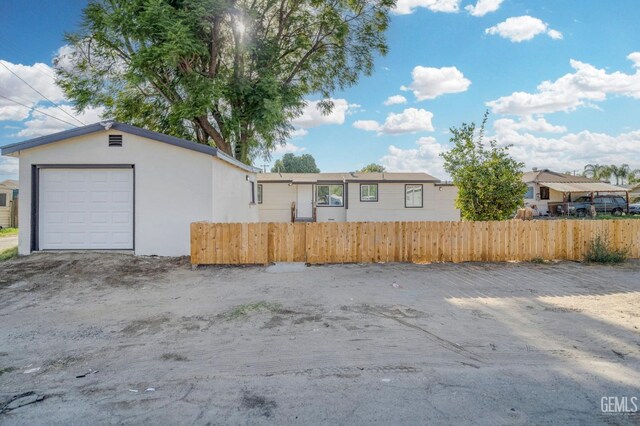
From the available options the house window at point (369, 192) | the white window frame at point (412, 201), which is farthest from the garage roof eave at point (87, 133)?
the white window frame at point (412, 201)

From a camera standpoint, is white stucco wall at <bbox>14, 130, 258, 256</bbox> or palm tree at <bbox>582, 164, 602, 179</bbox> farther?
palm tree at <bbox>582, 164, 602, 179</bbox>

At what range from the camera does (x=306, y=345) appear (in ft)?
Answer: 13.4

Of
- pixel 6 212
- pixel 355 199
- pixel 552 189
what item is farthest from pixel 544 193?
pixel 6 212

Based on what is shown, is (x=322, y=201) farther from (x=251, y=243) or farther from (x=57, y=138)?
(x=57, y=138)

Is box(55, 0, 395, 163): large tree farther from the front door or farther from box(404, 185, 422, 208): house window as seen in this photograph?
box(404, 185, 422, 208): house window

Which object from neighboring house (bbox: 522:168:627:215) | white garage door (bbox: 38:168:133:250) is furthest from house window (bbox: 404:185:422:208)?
white garage door (bbox: 38:168:133:250)

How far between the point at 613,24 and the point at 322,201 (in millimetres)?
14547

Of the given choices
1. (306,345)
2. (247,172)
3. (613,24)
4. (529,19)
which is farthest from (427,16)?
(306,345)

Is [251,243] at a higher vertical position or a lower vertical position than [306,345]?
higher

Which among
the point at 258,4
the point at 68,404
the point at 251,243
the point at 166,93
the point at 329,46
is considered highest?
the point at 258,4

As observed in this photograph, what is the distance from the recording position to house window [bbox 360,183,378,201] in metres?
20.8

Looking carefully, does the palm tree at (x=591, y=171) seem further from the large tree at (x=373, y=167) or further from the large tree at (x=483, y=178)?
the large tree at (x=483, y=178)

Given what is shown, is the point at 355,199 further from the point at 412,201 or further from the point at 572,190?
the point at 572,190

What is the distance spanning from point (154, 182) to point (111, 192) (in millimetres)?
1172
